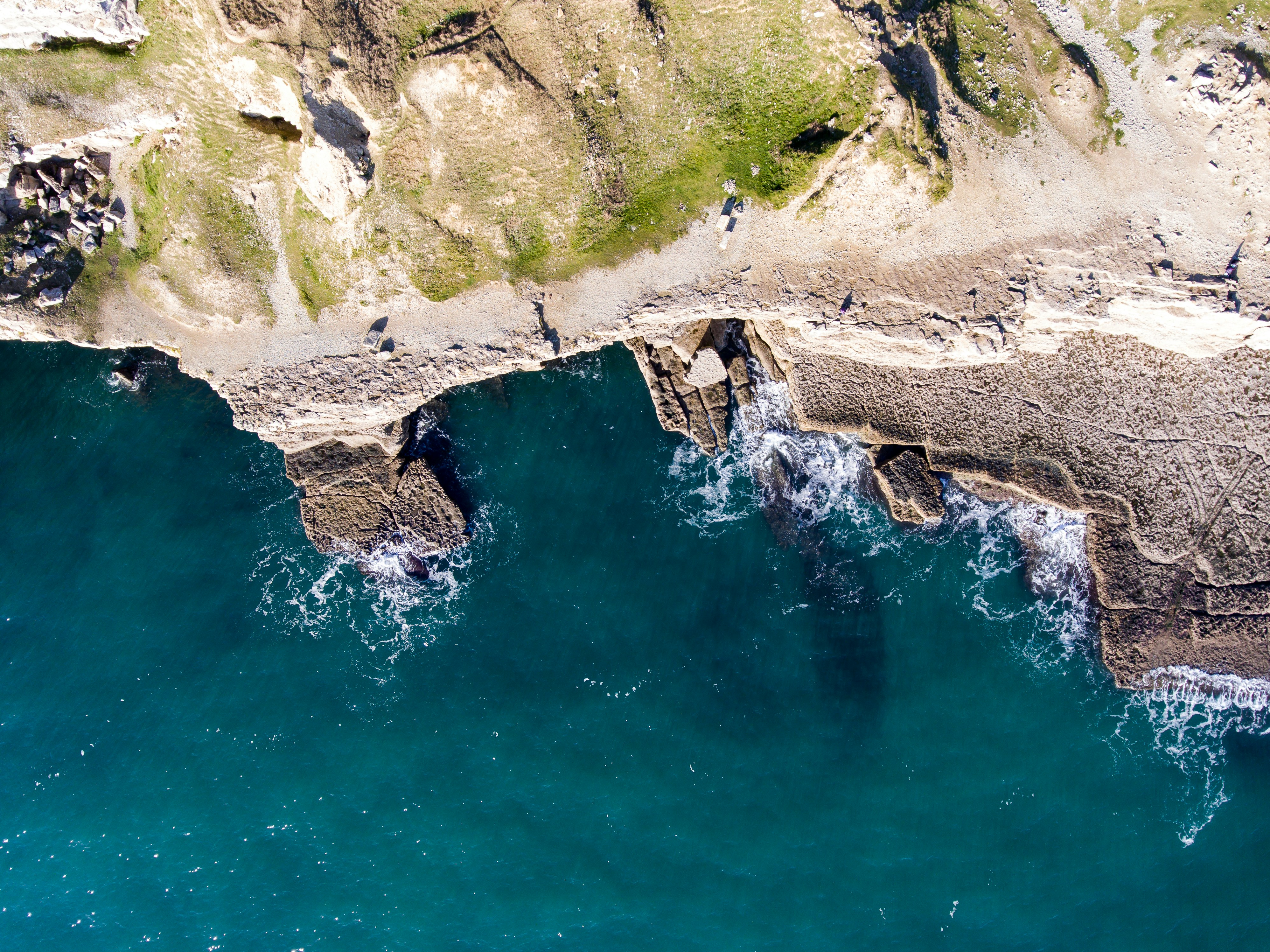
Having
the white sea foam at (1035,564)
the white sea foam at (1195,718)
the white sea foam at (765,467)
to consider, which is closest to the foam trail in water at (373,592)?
the white sea foam at (765,467)

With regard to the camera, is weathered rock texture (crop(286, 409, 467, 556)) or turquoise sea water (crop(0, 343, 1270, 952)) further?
weathered rock texture (crop(286, 409, 467, 556))

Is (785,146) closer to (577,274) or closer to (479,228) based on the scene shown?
(577,274)

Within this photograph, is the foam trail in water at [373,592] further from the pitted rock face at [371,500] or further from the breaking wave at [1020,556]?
the breaking wave at [1020,556]

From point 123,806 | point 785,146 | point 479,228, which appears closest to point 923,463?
point 785,146

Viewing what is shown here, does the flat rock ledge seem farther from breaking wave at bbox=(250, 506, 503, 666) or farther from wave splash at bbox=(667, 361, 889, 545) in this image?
wave splash at bbox=(667, 361, 889, 545)

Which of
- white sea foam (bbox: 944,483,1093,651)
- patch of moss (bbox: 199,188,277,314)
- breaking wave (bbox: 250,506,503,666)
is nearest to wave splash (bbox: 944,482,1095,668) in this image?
white sea foam (bbox: 944,483,1093,651)
